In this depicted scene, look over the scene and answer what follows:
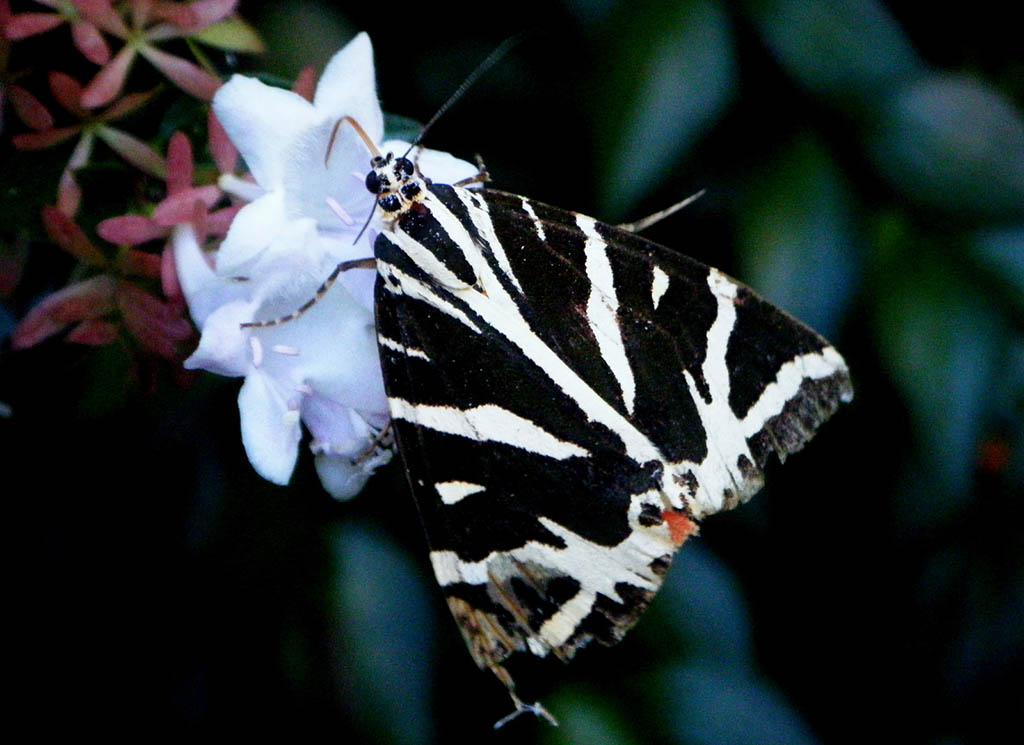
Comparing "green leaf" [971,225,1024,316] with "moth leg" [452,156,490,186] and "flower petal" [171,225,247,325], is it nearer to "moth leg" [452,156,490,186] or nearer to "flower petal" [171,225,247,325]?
"moth leg" [452,156,490,186]

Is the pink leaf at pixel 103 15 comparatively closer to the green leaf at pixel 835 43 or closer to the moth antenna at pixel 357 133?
the moth antenna at pixel 357 133

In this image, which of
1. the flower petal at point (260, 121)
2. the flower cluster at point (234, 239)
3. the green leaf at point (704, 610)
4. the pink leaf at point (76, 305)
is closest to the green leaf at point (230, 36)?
the flower cluster at point (234, 239)

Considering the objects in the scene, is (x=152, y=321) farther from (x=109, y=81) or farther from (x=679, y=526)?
(x=679, y=526)

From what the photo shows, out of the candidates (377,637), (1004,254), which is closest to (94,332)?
(377,637)

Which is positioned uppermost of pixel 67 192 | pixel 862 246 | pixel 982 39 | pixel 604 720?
pixel 67 192

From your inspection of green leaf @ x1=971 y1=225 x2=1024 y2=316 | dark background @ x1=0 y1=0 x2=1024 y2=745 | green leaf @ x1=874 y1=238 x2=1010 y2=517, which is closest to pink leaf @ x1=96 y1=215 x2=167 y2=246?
dark background @ x1=0 y1=0 x2=1024 y2=745

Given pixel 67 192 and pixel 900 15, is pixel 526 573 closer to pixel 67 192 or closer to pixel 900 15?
pixel 67 192

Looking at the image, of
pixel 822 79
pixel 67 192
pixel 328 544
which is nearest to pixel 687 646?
pixel 328 544
